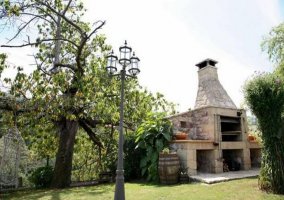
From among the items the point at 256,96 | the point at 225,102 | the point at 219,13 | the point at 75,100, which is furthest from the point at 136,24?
the point at 225,102

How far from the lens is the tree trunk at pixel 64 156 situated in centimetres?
1059

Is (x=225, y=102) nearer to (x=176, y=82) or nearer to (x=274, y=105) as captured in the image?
(x=176, y=82)

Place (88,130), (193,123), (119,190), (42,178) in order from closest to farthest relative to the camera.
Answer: (119,190)
(42,178)
(193,123)
(88,130)

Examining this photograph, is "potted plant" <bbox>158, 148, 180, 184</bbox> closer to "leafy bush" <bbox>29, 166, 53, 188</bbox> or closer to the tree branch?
the tree branch

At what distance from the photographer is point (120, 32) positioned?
30.0 ft

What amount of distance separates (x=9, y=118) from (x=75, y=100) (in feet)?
7.57

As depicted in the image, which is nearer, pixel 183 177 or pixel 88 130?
pixel 183 177

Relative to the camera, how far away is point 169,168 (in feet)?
29.3

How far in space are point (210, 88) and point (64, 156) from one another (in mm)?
7898

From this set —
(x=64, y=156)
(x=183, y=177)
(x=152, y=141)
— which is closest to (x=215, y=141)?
(x=183, y=177)

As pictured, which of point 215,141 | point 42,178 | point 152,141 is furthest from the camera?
point 42,178

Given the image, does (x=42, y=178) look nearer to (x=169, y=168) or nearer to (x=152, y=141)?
(x=152, y=141)

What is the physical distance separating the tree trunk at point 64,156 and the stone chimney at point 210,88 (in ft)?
21.5

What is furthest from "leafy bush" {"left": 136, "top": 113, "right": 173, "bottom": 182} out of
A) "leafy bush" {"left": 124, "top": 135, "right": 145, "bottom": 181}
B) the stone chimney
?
the stone chimney
